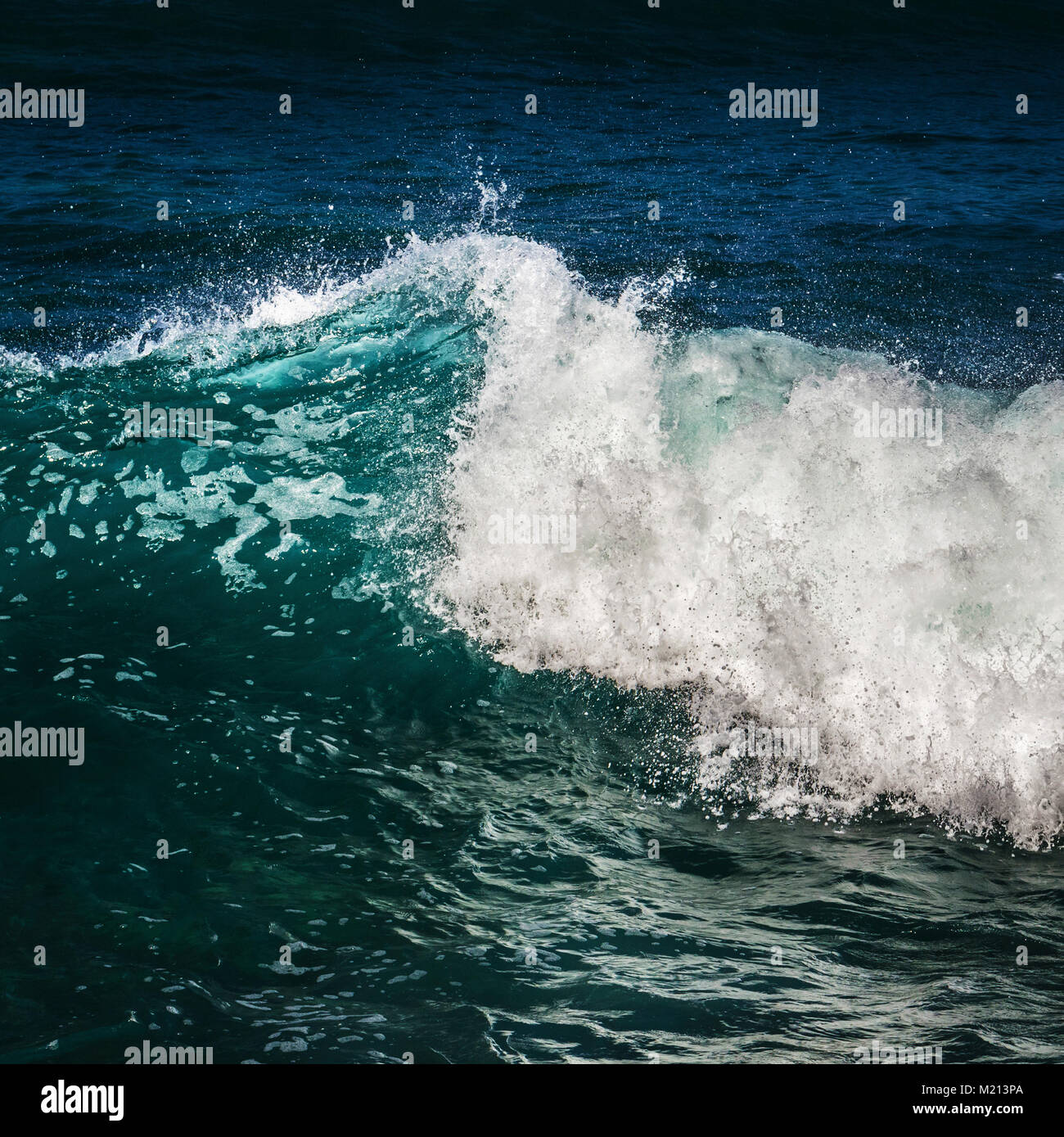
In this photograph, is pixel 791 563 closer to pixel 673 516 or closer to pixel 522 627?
pixel 673 516

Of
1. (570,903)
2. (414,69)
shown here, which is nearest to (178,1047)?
(570,903)

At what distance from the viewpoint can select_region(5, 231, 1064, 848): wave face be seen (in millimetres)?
6074

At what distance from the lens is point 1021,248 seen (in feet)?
45.2

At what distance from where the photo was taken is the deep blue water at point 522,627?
443cm

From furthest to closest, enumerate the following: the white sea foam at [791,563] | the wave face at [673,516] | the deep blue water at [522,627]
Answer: the wave face at [673,516] < the white sea foam at [791,563] < the deep blue water at [522,627]

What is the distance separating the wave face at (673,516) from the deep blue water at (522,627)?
0.03 metres

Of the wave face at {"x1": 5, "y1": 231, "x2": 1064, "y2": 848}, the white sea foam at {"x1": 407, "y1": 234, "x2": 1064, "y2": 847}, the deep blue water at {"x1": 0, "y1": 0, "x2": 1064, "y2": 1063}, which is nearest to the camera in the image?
the deep blue water at {"x1": 0, "y1": 0, "x2": 1064, "y2": 1063}

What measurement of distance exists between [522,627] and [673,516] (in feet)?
4.24

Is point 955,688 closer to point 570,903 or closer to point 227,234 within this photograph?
point 570,903

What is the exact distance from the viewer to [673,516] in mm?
7574

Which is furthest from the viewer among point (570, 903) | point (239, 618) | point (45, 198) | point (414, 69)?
point (414, 69)

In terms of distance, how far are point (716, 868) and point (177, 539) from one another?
178 inches

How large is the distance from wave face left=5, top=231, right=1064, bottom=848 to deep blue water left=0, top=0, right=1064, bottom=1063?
0.10ft

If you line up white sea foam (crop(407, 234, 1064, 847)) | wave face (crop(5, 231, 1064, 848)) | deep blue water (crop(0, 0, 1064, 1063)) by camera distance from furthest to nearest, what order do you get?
wave face (crop(5, 231, 1064, 848)), white sea foam (crop(407, 234, 1064, 847)), deep blue water (crop(0, 0, 1064, 1063))
